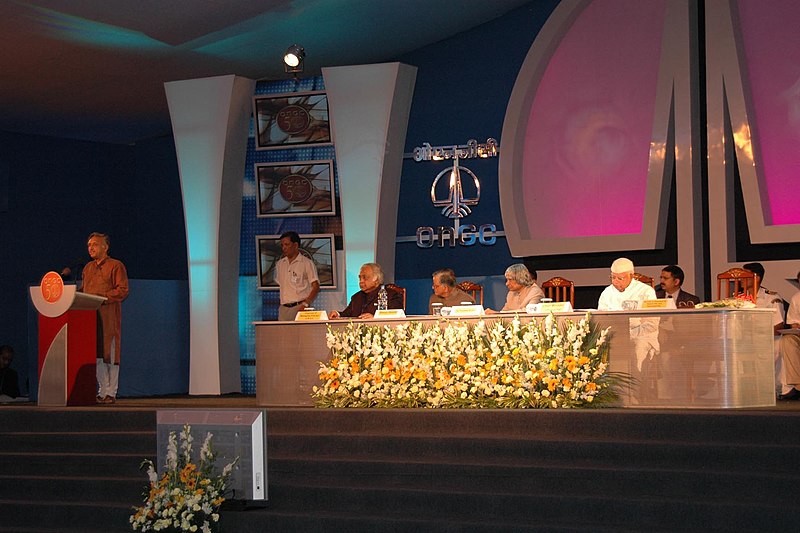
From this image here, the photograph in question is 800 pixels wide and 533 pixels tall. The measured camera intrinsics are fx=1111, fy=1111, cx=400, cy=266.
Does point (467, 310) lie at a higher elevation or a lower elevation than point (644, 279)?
lower

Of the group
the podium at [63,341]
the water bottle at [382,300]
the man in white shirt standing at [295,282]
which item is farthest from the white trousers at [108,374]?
the water bottle at [382,300]

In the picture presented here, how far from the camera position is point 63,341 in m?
8.22

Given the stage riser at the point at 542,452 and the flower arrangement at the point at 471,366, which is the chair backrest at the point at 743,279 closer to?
the flower arrangement at the point at 471,366

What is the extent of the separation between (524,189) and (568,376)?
3826mm

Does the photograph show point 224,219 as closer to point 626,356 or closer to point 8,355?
point 8,355

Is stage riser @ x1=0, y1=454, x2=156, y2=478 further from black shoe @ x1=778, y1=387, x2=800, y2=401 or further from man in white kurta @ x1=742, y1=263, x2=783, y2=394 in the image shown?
man in white kurta @ x1=742, y1=263, x2=783, y2=394

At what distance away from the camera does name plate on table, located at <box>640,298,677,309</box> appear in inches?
264

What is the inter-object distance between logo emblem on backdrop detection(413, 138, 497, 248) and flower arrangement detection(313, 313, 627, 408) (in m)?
3.51

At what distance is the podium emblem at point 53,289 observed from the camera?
8172mm

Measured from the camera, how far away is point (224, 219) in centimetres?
1068

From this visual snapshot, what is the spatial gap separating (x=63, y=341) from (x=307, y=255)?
2937mm

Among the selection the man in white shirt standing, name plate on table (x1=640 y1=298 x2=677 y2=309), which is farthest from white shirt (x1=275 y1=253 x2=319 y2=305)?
name plate on table (x1=640 y1=298 x2=677 y2=309)

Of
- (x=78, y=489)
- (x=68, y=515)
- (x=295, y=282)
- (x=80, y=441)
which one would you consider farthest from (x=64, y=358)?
(x=295, y=282)

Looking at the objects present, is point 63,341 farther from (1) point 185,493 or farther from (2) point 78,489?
(1) point 185,493
